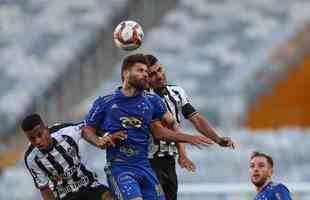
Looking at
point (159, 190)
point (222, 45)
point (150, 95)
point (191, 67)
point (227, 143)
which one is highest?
point (150, 95)

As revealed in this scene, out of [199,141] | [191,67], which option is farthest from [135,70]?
[191,67]

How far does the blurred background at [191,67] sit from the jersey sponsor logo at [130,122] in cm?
628

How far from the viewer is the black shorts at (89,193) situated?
29.9 feet

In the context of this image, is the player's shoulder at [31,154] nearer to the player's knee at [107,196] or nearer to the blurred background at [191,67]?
the player's knee at [107,196]

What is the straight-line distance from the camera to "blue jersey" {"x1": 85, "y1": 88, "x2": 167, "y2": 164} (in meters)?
8.46

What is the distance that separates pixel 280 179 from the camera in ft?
48.3

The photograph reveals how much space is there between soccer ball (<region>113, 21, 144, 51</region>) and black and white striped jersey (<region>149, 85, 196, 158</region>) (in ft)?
2.19

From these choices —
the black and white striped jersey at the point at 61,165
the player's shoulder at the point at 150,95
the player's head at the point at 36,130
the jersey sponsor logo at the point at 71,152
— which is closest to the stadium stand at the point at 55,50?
the black and white striped jersey at the point at 61,165

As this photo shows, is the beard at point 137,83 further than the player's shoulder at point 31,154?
No

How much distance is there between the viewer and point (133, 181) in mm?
8469

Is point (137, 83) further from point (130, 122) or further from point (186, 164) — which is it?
point (186, 164)

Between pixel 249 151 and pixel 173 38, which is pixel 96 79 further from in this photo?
pixel 249 151

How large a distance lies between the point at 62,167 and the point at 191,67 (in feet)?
38.0

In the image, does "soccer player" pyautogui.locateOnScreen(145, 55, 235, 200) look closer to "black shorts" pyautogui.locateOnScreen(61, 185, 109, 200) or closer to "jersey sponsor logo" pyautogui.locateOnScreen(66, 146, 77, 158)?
"black shorts" pyautogui.locateOnScreen(61, 185, 109, 200)
